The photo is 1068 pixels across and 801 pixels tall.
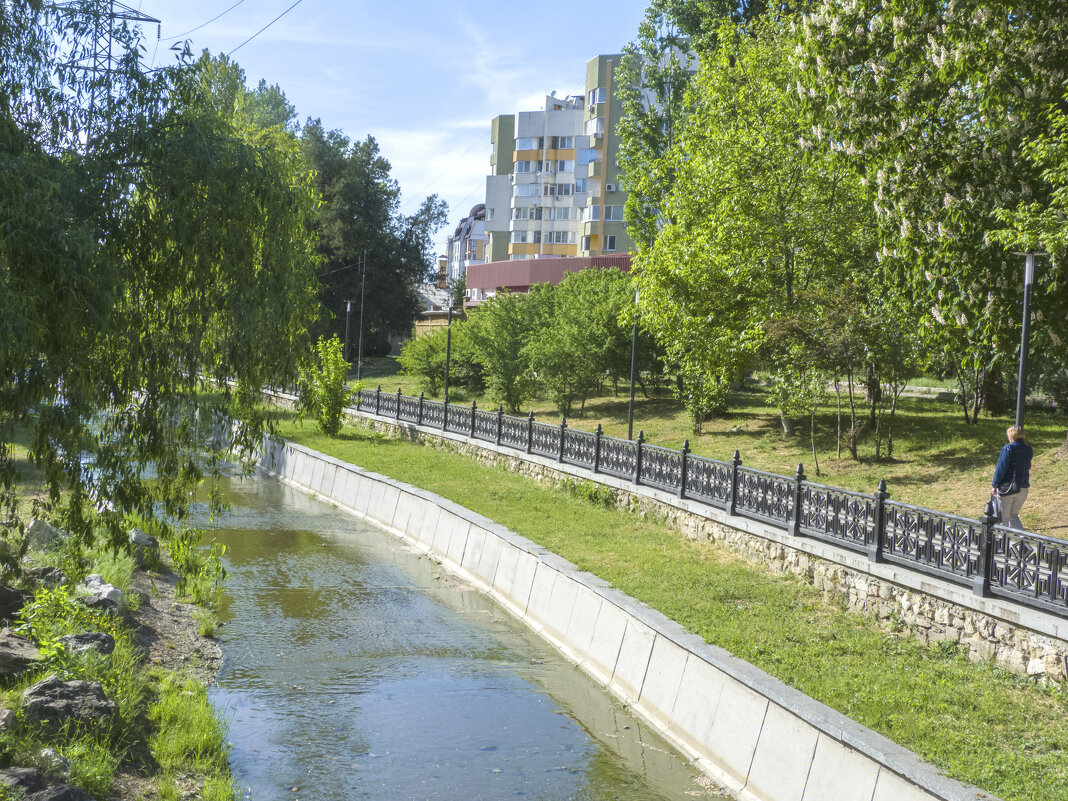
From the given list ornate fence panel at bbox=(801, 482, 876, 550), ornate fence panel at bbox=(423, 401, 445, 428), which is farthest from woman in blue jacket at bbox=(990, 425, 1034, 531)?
ornate fence panel at bbox=(423, 401, 445, 428)

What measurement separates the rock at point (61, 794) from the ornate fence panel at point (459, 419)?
1923 centimetres

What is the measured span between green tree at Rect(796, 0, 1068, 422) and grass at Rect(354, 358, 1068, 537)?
248cm

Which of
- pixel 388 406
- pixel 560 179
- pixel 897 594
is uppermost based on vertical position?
pixel 560 179

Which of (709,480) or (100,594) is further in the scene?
(709,480)

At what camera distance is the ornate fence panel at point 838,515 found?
428 inches

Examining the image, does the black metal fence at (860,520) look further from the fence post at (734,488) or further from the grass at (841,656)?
the grass at (841,656)

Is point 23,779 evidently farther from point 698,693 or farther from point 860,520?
point 860,520

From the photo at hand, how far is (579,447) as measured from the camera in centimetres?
1939

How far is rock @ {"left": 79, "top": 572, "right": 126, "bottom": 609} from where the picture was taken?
10235 millimetres

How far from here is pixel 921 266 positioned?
15859mm

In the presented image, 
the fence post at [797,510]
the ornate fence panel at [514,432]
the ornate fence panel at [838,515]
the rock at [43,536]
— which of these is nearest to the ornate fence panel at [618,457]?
the ornate fence panel at [514,432]

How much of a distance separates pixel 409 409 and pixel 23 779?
23.7 metres

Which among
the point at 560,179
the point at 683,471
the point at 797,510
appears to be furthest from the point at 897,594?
the point at 560,179

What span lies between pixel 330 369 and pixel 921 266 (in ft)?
65.3
